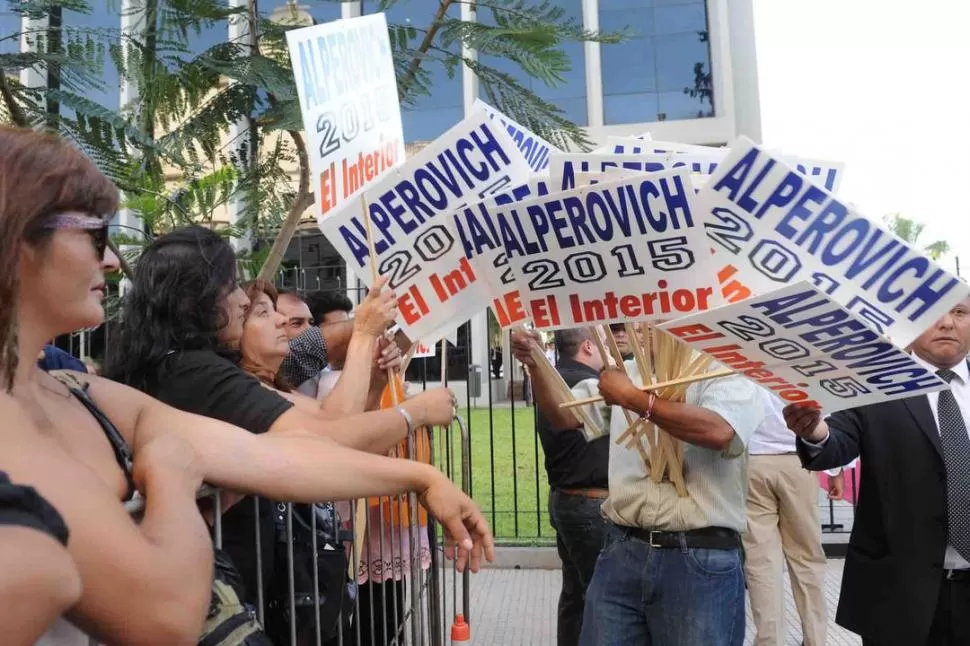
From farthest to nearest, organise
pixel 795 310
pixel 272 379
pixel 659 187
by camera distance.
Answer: pixel 272 379 → pixel 659 187 → pixel 795 310

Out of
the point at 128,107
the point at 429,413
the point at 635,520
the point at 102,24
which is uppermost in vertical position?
the point at 102,24

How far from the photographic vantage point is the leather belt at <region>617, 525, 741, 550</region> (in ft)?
8.63

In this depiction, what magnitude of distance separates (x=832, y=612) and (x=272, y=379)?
14.3ft

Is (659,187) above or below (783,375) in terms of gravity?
above

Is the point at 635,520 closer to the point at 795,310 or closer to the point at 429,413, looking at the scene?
the point at 429,413

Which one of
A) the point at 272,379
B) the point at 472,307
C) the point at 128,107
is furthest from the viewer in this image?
the point at 128,107

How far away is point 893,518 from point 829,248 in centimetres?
137

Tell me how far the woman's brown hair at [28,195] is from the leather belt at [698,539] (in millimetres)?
2119

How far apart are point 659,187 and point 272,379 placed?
190cm

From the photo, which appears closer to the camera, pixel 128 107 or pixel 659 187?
pixel 659 187

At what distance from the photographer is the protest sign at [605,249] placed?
6.93 ft

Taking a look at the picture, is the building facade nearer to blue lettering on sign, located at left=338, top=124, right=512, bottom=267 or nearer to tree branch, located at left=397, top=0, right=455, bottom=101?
tree branch, located at left=397, top=0, right=455, bottom=101

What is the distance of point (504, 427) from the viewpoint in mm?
16703

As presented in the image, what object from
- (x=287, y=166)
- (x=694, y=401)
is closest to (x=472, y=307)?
(x=694, y=401)
